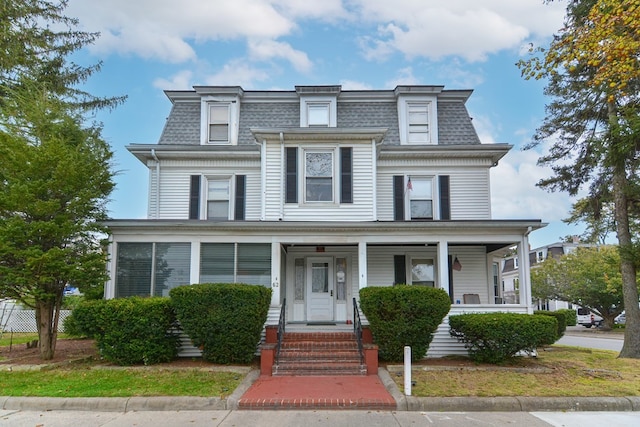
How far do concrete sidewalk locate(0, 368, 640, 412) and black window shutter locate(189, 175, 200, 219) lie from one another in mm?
7878

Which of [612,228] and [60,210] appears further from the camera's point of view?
[612,228]

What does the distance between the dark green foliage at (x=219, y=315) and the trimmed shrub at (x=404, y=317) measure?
9.06 feet

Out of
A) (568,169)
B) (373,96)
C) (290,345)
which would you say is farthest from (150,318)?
(568,169)

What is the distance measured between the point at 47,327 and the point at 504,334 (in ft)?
34.5

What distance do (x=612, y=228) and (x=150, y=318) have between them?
48.9 ft

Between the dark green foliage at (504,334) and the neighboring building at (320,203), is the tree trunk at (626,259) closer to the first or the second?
the neighboring building at (320,203)

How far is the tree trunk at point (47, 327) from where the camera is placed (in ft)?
34.9

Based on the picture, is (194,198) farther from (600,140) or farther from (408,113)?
(600,140)

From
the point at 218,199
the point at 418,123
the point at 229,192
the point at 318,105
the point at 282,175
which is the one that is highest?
the point at 318,105

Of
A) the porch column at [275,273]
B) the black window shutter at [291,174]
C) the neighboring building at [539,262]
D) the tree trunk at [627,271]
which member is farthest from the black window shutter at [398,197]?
the neighboring building at [539,262]

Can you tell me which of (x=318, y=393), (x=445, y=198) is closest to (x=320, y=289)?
(x=445, y=198)

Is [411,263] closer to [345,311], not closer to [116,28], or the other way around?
[345,311]

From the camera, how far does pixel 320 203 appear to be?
508 inches

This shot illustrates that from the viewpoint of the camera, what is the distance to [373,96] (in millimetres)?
15984
